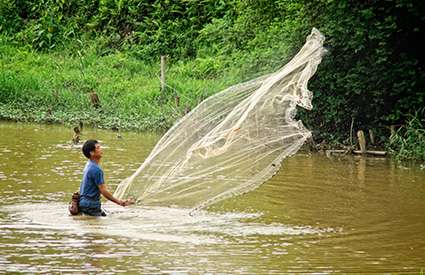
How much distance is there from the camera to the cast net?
35.7 feet

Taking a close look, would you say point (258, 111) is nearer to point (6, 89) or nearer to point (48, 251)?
point (48, 251)

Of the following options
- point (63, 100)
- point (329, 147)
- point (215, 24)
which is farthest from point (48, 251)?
point (215, 24)

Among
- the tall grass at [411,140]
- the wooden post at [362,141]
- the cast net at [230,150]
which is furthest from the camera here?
the wooden post at [362,141]

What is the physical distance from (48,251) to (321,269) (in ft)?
8.68

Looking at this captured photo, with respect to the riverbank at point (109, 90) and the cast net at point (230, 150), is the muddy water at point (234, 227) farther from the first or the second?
the riverbank at point (109, 90)

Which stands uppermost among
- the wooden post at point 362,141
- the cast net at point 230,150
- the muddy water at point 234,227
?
the cast net at point 230,150

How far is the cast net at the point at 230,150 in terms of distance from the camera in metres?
10.9

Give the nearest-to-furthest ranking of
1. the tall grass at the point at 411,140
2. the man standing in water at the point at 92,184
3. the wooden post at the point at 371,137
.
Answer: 1. the man standing in water at the point at 92,184
2. the tall grass at the point at 411,140
3. the wooden post at the point at 371,137

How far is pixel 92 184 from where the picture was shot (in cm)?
1105

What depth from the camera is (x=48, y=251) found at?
31.4ft

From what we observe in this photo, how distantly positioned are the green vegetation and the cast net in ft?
21.6

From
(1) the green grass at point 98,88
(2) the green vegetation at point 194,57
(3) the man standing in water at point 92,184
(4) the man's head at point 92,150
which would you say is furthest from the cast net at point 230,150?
(1) the green grass at point 98,88

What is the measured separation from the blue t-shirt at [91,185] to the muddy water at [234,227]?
0.20 meters

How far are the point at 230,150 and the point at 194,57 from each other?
1661cm
